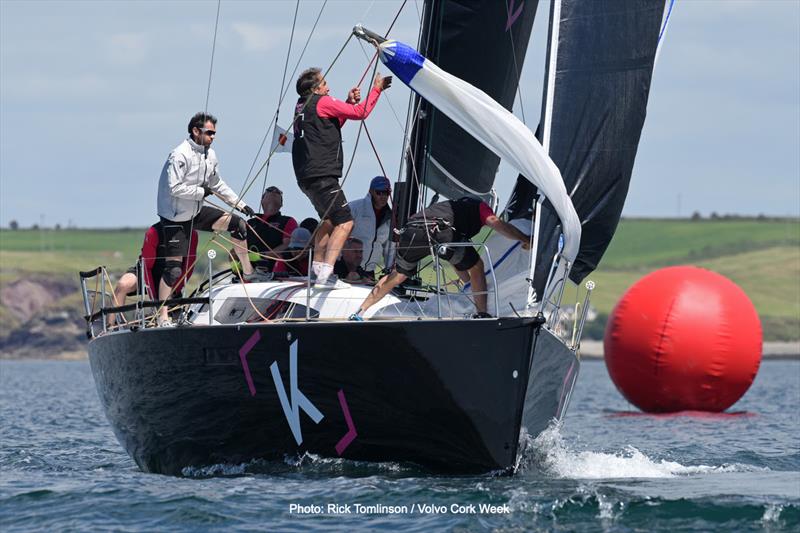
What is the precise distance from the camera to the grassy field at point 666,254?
8575 centimetres

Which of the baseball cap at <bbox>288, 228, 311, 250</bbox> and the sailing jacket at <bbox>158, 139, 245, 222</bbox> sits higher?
the sailing jacket at <bbox>158, 139, 245, 222</bbox>

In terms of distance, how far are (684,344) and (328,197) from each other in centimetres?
949

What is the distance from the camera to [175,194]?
12445 mm

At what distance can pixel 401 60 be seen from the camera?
10.9 m

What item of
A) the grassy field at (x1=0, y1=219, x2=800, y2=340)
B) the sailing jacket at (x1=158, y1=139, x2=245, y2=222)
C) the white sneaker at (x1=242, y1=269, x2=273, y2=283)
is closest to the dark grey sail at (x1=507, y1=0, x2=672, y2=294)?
the white sneaker at (x1=242, y1=269, x2=273, y2=283)

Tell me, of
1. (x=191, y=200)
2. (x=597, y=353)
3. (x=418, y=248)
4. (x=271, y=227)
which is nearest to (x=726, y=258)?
(x=597, y=353)

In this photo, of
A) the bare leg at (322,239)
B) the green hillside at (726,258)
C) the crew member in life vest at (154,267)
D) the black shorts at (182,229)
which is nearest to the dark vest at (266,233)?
the black shorts at (182,229)

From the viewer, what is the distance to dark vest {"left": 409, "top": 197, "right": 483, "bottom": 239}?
11.2m

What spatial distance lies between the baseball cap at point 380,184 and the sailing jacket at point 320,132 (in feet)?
3.99

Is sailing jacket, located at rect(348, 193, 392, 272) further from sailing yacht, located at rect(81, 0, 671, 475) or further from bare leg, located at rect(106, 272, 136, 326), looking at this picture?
bare leg, located at rect(106, 272, 136, 326)

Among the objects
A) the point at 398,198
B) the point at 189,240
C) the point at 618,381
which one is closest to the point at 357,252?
the point at 398,198

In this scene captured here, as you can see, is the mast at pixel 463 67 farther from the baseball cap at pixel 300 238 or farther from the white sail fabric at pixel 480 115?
the white sail fabric at pixel 480 115

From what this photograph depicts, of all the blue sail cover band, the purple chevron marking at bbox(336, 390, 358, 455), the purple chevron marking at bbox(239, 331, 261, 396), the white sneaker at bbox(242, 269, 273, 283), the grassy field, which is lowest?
the grassy field

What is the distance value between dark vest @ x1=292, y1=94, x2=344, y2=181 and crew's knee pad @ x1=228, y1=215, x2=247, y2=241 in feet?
4.36
